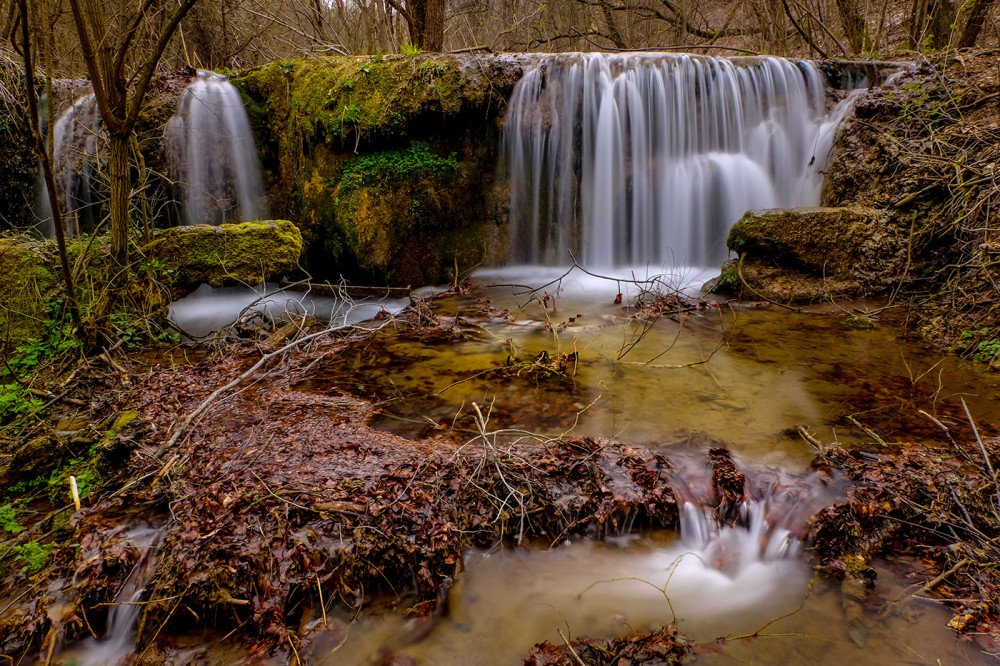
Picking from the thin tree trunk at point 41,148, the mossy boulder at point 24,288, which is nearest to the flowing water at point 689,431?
the thin tree trunk at point 41,148

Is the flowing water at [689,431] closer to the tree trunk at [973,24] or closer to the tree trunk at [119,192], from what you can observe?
the tree trunk at [119,192]

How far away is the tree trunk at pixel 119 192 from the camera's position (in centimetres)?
412

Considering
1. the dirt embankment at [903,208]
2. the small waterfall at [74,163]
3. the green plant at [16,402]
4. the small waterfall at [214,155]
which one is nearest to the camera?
the green plant at [16,402]

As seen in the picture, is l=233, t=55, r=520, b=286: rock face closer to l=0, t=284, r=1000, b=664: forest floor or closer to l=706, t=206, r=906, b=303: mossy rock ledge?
l=706, t=206, r=906, b=303: mossy rock ledge

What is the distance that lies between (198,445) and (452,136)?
6291 millimetres

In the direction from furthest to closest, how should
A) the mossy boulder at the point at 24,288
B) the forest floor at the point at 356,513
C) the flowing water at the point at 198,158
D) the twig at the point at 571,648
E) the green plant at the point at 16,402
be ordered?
the flowing water at the point at 198,158
the mossy boulder at the point at 24,288
the green plant at the point at 16,402
the forest floor at the point at 356,513
the twig at the point at 571,648

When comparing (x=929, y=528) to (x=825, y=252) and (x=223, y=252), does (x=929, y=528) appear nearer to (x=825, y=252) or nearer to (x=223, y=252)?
(x=825, y=252)

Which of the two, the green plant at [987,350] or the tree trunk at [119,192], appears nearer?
the tree trunk at [119,192]

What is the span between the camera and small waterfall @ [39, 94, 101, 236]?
719 cm

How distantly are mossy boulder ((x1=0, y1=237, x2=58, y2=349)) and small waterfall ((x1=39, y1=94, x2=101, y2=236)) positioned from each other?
337 cm

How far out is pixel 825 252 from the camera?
6.41 meters

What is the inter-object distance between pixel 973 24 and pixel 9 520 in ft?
42.8

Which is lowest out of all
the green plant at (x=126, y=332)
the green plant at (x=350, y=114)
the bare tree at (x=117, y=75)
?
the green plant at (x=126, y=332)

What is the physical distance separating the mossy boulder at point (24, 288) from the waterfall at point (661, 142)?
6.16 m
